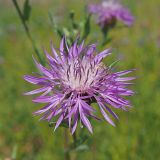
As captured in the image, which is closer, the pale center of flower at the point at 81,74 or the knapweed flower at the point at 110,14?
the pale center of flower at the point at 81,74

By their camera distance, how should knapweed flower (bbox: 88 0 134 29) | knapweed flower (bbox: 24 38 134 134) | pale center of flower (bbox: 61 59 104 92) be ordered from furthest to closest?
knapweed flower (bbox: 88 0 134 29) < pale center of flower (bbox: 61 59 104 92) < knapweed flower (bbox: 24 38 134 134)

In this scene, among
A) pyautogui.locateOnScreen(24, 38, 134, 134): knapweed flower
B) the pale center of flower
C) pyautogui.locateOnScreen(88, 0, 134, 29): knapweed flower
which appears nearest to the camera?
pyautogui.locateOnScreen(24, 38, 134, 134): knapweed flower

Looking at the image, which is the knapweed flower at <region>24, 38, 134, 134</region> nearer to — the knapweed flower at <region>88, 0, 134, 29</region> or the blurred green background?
the blurred green background

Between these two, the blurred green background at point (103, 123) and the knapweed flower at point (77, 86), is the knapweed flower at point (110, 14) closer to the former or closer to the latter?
the blurred green background at point (103, 123)

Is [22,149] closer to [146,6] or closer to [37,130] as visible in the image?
[37,130]

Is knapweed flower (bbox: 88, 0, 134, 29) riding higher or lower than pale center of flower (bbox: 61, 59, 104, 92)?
higher

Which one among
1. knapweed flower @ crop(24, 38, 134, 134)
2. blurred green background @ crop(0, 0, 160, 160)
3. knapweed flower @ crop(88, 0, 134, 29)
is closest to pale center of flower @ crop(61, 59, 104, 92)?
knapweed flower @ crop(24, 38, 134, 134)

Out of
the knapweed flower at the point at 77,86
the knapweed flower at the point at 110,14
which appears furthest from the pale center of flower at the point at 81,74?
the knapweed flower at the point at 110,14

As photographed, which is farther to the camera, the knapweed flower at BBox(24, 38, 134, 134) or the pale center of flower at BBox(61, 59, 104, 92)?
the pale center of flower at BBox(61, 59, 104, 92)
